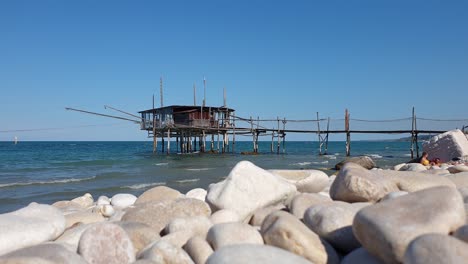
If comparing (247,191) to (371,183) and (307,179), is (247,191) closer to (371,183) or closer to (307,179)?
(371,183)

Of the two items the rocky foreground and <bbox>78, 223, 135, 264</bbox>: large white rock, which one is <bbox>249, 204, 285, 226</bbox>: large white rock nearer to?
the rocky foreground

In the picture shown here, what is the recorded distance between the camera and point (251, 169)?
5.14 m

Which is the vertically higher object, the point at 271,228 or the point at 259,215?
the point at 271,228

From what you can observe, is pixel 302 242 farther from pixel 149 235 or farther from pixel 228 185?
pixel 228 185

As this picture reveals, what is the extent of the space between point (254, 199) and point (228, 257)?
213 cm

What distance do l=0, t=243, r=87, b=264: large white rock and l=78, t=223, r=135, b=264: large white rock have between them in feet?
0.57

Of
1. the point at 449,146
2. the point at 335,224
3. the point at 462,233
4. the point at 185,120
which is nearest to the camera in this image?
the point at 462,233

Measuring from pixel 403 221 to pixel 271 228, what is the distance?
3.73 feet

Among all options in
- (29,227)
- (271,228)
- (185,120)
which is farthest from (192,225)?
(185,120)

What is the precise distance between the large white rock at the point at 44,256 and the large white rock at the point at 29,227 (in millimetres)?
592

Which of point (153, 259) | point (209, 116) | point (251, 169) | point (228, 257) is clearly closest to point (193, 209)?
point (251, 169)

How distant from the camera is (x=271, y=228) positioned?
347cm

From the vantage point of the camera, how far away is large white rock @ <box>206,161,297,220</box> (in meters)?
4.83

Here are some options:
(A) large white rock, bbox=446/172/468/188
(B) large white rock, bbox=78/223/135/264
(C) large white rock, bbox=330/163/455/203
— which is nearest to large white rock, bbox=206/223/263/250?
(B) large white rock, bbox=78/223/135/264
